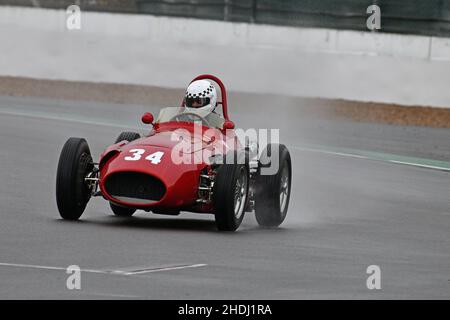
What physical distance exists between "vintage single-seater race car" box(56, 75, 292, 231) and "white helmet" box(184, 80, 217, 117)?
28 centimetres

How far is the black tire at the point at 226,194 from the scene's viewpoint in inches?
469

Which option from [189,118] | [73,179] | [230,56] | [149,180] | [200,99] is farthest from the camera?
[230,56]

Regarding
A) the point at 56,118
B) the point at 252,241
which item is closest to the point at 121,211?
the point at 252,241

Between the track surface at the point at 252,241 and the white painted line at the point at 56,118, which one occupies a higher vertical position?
the white painted line at the point at 56,118

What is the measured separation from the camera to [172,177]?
1191 centimetres

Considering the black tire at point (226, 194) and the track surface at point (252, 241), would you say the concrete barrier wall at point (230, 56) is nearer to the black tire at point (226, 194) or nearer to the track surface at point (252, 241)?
the track surface at point (252, 241)

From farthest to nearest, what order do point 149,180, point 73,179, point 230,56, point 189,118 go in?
point 230,56 → point 189,118 → point 73,179 → point 149,180

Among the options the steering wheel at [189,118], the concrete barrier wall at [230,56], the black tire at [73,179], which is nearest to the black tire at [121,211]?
the black tire at [73,179]

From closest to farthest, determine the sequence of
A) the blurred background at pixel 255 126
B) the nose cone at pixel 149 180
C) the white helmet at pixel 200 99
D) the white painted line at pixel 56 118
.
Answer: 1. the blurred background at pixel 255 126
2. the nose cone at pixel 149 180
3. the white helmet at pixel 200 99
4. the white painted line at pixel 56 118

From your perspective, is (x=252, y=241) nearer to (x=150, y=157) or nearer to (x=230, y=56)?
(x=150, y=157)

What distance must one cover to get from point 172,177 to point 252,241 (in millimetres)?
881

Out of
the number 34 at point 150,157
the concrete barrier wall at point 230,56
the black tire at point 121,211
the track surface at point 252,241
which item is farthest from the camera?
the concrete barrier wall at point 230,56

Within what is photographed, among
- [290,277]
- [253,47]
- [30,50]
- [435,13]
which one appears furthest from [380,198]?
[30,50]
